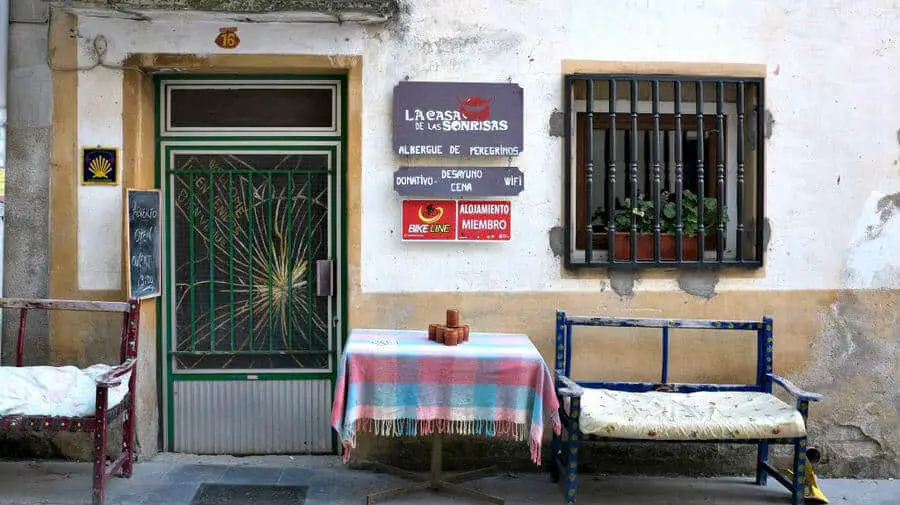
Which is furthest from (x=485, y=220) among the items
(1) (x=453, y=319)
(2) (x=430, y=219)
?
(1) (x=453, y=319)

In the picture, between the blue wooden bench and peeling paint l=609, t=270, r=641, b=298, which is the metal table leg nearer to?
the blue wooden bench

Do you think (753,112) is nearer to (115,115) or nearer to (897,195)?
(897,195)

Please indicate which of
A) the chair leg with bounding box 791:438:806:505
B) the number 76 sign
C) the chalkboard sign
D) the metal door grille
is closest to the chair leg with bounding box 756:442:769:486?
the chair leg with bounding box 791:438:806:505

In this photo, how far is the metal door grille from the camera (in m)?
5.50

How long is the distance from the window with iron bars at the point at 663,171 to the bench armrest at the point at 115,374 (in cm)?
279

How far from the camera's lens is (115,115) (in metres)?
5.22

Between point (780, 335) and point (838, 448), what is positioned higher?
point (780, 335)

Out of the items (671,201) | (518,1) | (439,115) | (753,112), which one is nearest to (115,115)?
(439,115)

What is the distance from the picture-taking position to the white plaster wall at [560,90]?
5234mm

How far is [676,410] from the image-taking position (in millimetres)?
4727

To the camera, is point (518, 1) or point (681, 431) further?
point (518, 1)

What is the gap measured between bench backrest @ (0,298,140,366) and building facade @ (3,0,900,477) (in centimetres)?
23

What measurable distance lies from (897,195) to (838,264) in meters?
0.63

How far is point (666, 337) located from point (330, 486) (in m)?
2.34
